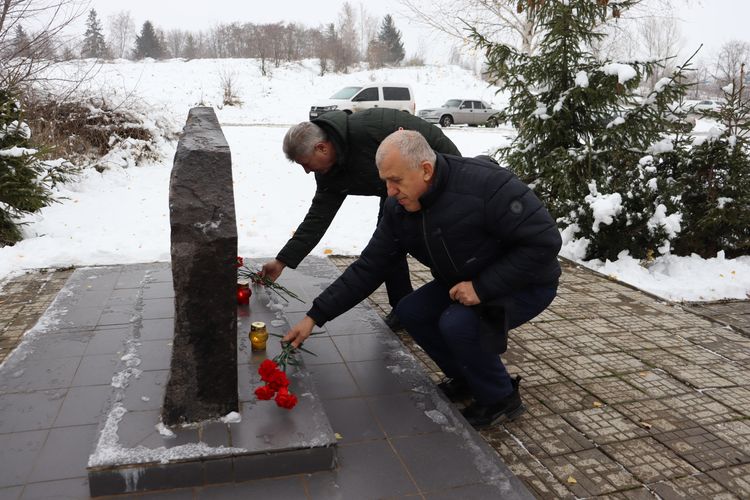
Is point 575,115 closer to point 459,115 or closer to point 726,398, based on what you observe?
point 726,398

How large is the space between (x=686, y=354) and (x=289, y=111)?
24.8 m

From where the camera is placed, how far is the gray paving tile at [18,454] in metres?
2.50

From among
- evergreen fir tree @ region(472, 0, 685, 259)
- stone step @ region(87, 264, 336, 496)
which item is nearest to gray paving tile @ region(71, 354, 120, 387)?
stone step @ region(87, 264, 336, 496)

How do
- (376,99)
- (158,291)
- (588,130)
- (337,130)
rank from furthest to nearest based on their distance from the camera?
1. (376,99)
2. (588,130)
3. (158,291)
4. (337,130)

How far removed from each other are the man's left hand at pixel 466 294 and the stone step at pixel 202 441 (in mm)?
844

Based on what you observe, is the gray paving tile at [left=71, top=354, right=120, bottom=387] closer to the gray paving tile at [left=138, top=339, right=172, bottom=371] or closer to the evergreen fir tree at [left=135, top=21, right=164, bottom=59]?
the gray paving tile at [left=138, top=339, right=172, bottom=371]

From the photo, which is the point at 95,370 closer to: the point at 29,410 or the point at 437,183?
the point at 29,410

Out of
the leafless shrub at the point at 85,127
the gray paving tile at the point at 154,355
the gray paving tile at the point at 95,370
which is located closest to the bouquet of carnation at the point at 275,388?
the gray paving tile at the point at 154,355

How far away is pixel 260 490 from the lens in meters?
2.47

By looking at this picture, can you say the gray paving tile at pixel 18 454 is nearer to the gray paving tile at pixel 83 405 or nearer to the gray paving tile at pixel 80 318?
the gray paving tile at pixel 83 405

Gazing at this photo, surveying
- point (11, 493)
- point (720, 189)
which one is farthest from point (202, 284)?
point (720, 189)

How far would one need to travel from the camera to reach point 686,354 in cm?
417

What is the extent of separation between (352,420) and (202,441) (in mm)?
769

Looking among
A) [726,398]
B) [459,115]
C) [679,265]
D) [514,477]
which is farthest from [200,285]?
[459,115]
